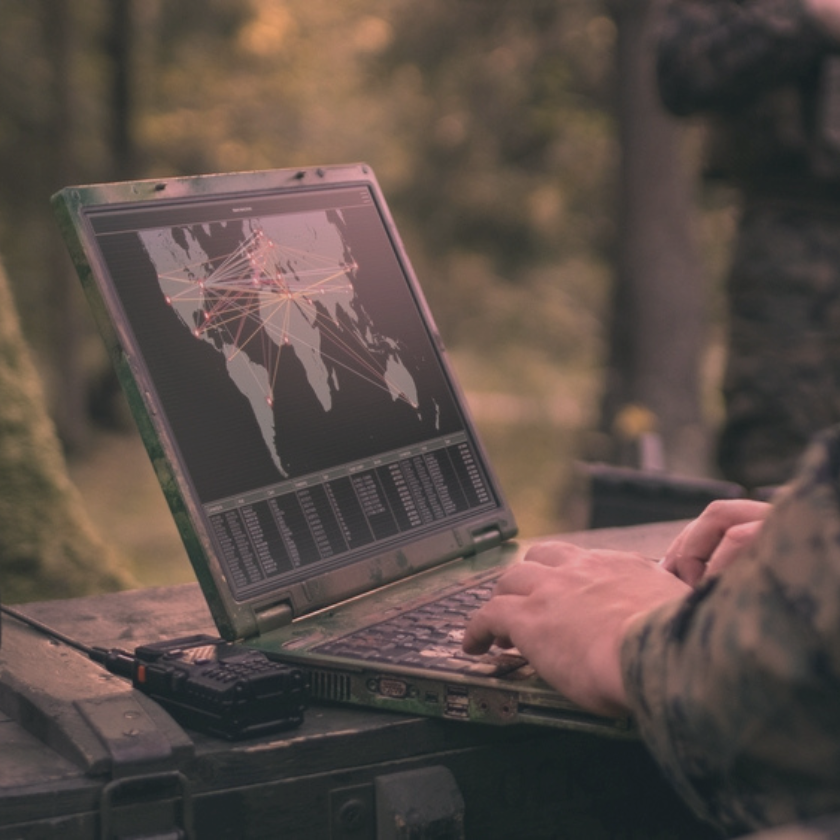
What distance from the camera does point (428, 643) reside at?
1.79 m

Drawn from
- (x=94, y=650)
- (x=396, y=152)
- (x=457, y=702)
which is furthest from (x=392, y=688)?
(x=396, y=152)

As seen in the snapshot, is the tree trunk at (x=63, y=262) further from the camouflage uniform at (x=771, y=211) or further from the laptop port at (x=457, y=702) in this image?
the laptop port at (x=457, y=702)

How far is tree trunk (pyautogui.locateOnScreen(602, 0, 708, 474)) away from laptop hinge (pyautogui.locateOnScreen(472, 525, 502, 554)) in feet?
23.7

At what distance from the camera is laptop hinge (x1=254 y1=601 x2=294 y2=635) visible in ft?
6.24

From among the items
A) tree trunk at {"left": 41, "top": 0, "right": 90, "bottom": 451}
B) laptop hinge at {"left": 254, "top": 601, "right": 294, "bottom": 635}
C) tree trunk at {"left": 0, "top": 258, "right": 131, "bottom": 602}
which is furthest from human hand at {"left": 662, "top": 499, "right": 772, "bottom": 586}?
tree trunk at {"left": 41, "top": 0, "right": 90, "bottom": 451}

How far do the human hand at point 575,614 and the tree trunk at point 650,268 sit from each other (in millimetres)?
7923

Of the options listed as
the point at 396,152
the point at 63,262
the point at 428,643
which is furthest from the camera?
the point at 396,152

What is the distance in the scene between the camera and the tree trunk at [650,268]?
31.6ft

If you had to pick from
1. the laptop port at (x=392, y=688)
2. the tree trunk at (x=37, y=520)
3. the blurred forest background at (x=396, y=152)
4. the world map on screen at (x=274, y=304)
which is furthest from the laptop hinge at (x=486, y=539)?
the blurred forest background at (x=396, y=152)

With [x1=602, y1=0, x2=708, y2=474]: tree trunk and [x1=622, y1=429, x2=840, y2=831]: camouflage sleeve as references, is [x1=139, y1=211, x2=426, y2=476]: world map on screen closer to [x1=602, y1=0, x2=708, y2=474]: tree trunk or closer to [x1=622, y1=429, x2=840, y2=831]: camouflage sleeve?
[x1=622, y1=429, x2=840, y2=831]: camouflage sleeve

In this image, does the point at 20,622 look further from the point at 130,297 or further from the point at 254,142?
the point at 254,142

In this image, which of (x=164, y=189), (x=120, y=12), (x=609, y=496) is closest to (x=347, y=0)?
(x=120, y=12)

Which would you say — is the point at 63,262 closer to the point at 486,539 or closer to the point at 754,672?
the point at 486,539

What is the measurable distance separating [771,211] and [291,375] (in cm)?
402
